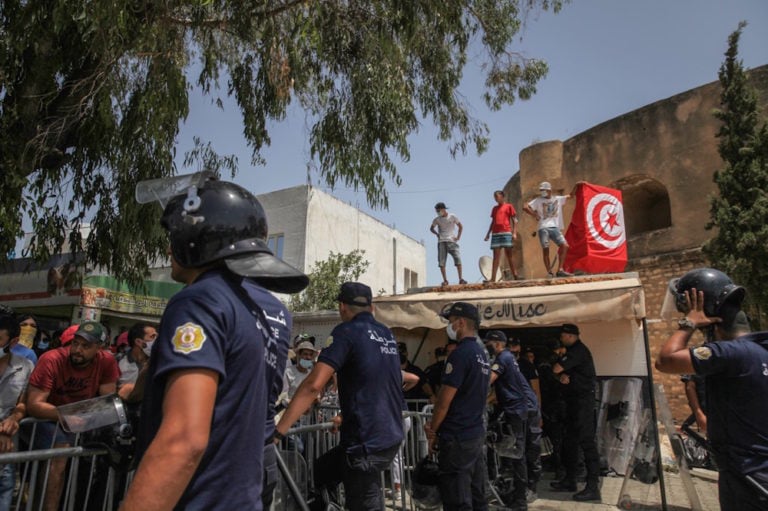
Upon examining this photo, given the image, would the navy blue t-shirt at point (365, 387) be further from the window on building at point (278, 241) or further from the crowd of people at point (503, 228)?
the window on building at point (278, 241)

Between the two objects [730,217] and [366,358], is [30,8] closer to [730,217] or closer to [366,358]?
[366,358]

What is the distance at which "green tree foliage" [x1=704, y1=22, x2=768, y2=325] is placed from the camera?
1033 centimetres

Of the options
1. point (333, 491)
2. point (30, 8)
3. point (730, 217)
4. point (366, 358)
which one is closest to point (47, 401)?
point (333, 491)

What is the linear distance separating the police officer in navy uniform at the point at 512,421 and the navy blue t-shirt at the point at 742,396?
292 cm

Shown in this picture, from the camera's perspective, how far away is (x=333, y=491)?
3.57 m

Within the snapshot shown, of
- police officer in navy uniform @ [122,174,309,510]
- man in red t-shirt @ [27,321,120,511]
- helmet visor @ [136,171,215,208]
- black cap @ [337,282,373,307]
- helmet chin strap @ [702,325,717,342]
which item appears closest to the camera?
police officer in navy uniform @ [122,174,309,510]

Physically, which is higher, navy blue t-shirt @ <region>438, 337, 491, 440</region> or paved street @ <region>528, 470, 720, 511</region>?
navy blue t-shirt @ <region>438, 337, 491, 440</region>

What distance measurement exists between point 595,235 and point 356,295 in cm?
676

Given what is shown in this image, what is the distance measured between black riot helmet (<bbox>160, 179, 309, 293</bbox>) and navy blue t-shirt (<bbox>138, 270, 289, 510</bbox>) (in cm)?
8

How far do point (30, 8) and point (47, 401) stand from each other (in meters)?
3.50

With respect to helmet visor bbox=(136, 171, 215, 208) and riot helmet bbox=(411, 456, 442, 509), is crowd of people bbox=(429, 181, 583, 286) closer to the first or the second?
riot helmet bbox=(411, 456, 442, 509)

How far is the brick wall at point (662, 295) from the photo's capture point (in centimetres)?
1193

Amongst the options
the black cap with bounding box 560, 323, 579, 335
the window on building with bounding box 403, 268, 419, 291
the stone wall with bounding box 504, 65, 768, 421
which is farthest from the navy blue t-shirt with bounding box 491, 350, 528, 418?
the window on building with bounding box 403, 268, 419, 291

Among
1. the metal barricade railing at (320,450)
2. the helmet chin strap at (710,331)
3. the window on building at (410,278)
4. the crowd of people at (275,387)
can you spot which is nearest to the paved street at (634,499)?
the crowd of people at (275,387)
